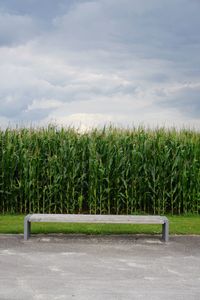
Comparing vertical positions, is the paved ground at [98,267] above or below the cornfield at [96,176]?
below

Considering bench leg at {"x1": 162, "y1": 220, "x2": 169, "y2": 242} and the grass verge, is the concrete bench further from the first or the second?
the grass verge

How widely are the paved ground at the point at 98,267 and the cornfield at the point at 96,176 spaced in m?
5.62

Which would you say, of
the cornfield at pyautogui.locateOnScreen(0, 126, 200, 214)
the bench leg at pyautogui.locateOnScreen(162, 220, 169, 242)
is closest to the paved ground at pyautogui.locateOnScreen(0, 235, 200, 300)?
the bench leg at pyautogui.locateOnScreen(162, 220, 169, 242)

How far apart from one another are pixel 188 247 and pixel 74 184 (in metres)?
7.22

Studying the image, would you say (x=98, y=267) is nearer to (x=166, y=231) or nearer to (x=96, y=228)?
(x=166, y=231)

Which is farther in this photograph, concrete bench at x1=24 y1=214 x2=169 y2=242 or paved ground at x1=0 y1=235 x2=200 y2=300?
concrete bench at x1=24 y1=214 x2=169 y2=242

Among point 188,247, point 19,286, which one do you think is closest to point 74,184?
point 188,247

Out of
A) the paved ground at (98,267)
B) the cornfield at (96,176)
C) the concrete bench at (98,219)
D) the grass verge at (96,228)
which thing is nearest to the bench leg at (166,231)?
the concrete bench at (98,219)

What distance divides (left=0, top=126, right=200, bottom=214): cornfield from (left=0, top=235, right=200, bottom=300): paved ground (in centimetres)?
562

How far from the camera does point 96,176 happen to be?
1739 cm

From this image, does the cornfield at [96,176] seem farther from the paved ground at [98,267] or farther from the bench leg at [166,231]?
the bench leg at [166,231]

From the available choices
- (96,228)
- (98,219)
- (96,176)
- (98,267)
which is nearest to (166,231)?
(98,219)

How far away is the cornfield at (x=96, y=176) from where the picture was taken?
57.3 feet

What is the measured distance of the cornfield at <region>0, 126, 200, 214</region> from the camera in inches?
688
